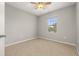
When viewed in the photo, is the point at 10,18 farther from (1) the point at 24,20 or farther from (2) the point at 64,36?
(2) the point at 64,36

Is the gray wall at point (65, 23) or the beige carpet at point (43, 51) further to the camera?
the beige carpet at point (43, 51)

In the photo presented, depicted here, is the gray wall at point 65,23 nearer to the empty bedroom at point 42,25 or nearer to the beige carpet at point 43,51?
the empty bedroom at point 42,25

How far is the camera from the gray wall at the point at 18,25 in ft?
4.11

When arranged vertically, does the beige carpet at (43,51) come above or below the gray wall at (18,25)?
below

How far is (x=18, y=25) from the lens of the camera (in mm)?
1371

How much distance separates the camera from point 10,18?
1.28m

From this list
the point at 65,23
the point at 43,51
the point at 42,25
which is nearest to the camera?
the point at 65,23

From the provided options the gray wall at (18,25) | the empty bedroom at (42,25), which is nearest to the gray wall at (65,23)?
the empty bedroom at (42,25)

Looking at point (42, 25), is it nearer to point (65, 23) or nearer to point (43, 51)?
point (65, 23)

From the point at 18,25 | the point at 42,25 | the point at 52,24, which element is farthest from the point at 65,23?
the point at 18,25

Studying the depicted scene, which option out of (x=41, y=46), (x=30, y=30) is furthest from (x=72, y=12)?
(x=41, y=46)

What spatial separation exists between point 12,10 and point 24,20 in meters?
0.26

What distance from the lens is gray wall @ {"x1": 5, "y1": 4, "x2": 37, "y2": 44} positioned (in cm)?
125

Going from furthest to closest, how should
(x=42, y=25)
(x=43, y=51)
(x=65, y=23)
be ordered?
(x=43, y=51), (x=42, y=25), (x=65, y=23)
